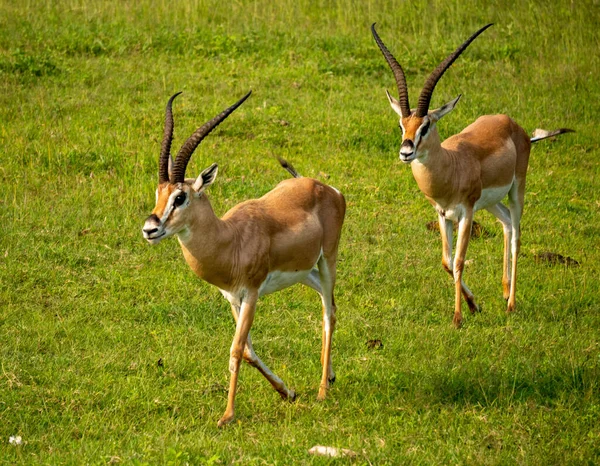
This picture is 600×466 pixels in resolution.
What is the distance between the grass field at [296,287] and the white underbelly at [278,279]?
717 millimetres

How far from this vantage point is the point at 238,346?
6.27 m

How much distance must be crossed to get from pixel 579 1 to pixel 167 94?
7.51m

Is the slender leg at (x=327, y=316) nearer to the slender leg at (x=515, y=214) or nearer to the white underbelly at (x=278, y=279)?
the white underbelly at (x=278, y=279)

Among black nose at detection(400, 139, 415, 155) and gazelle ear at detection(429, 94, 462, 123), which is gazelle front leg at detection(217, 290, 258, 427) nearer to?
black nose at detection(400, 139, 415, 155)

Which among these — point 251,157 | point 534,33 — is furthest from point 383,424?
point 534,33

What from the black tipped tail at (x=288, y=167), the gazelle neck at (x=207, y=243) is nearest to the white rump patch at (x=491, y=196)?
the black tipped tail at (x=288, y=167)

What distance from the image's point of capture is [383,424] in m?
6.24

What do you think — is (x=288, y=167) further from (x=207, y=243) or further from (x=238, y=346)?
(x=238, y=346)

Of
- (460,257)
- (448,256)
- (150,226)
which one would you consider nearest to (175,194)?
(150,226)

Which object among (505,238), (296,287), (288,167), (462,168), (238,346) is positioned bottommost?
(296,287)

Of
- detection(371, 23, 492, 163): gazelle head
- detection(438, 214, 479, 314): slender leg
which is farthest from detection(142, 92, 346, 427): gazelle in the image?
detection(438, 214, 479, 314): slender leg

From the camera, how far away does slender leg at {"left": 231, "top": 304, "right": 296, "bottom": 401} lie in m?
6.42

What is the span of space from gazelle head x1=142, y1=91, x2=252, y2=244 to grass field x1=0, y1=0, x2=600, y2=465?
4.08 feet

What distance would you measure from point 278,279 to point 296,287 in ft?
6.79
